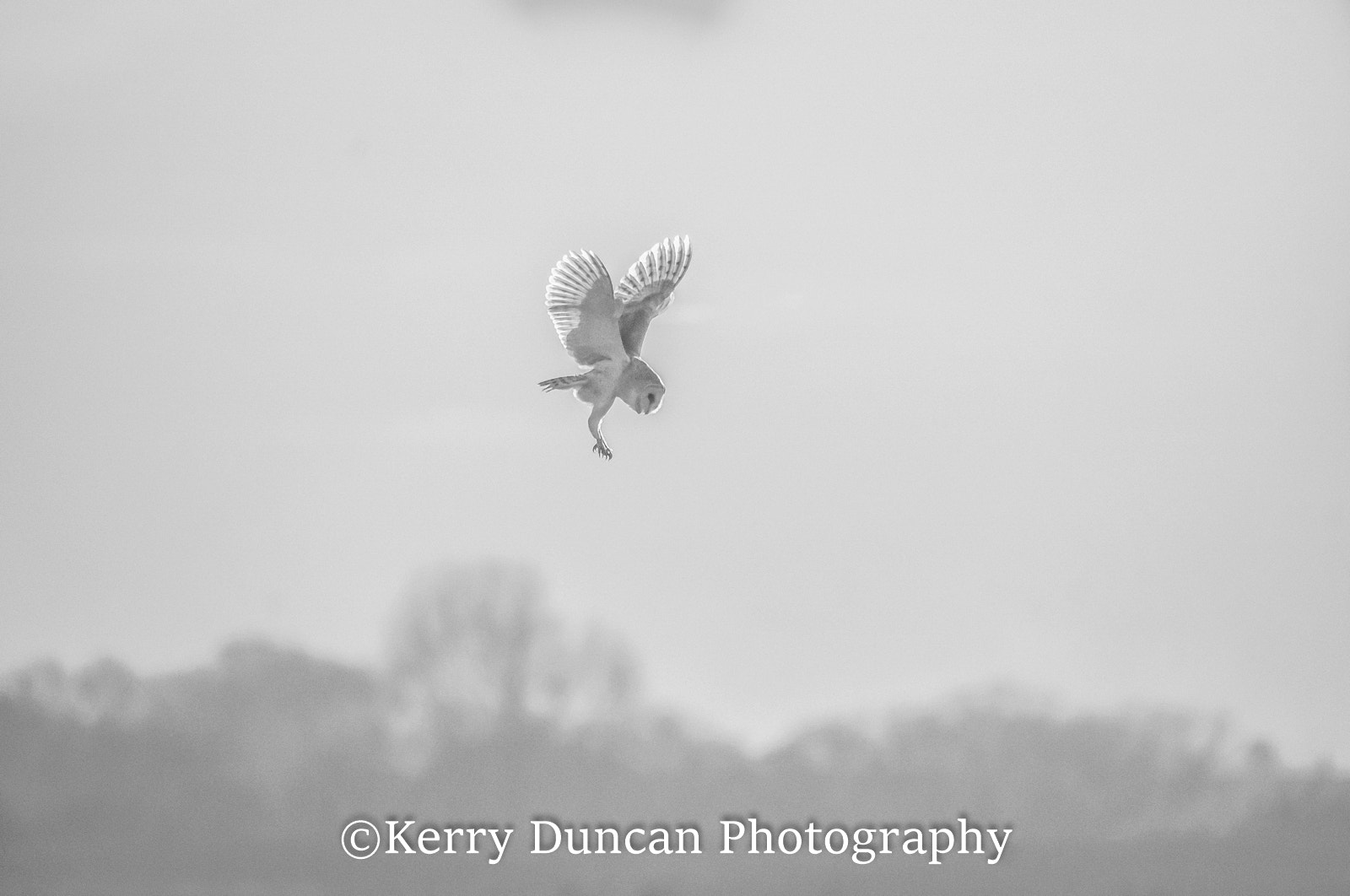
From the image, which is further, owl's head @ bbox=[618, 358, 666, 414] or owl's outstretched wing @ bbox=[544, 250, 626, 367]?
owl's outstretched wing @ bbox=[544, 250, 626, 367]

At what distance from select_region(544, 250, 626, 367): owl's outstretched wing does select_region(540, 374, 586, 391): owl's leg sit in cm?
59

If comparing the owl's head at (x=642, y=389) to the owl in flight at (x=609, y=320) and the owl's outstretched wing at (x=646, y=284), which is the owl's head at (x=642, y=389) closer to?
the owl in flight at (x=609, y=320)

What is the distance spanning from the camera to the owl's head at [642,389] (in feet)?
47.8

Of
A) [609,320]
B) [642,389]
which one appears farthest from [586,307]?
[642,389]

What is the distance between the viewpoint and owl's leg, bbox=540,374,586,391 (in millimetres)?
14203

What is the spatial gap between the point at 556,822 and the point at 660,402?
1553cm

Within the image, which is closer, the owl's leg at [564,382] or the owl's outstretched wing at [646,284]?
the owl's leg at [564,382]

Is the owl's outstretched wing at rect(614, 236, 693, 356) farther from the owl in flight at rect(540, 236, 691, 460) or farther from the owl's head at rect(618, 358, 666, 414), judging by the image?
the owl's head at rect(618, 358, 666, 414)

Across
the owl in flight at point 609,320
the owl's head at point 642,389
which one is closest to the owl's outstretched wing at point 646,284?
the owl in flight at point 609,320

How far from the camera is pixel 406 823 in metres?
29.5

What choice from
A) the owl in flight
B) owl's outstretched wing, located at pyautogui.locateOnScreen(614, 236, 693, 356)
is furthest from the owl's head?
owl's outstretched wing, located at pyautogui.locateOnScreen(614, 236, 693, 356)

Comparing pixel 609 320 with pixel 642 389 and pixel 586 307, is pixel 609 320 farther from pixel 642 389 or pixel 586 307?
pixel 642 389

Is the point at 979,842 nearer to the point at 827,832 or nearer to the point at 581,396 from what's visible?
the point at 827,832

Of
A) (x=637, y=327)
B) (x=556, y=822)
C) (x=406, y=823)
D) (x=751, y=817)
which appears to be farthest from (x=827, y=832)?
(x=637, y=327)
